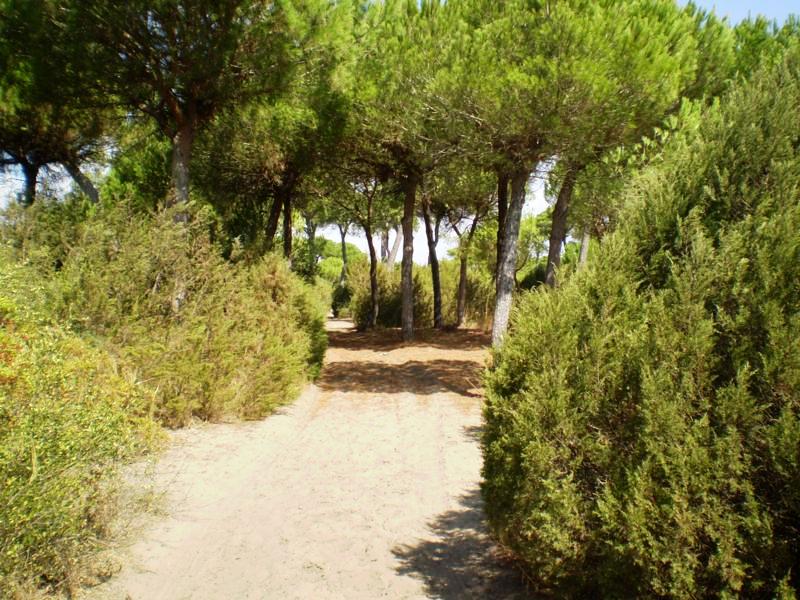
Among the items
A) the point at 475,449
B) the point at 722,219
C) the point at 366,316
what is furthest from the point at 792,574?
the point at 366,316

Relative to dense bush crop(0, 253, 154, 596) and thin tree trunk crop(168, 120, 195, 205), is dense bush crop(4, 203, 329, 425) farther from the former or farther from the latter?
dense bush crop(0, 253, 154, 596)

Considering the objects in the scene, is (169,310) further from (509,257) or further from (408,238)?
(408,238)

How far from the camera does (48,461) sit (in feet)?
9.14

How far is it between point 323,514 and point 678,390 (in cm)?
326

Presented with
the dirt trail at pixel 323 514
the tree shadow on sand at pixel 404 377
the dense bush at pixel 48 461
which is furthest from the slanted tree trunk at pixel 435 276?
the dense bush at pixel 48 461

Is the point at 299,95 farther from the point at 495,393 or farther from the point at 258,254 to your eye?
the point at 495,393

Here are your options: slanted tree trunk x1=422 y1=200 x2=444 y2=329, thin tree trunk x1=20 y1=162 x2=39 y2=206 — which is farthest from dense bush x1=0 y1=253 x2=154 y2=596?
slanted tree trunk x1=422 y1=200 x2=444 y2=329

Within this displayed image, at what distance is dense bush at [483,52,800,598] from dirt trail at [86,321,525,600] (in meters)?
0.97

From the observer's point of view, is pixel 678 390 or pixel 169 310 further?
pixel 169 310

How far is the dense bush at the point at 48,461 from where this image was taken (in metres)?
2.68

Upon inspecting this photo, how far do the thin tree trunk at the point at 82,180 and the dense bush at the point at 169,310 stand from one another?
3368 millimetres

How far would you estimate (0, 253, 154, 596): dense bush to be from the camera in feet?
8.80

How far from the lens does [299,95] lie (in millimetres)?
9477

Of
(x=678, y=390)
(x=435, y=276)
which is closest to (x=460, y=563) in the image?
(x=678, y=390)
